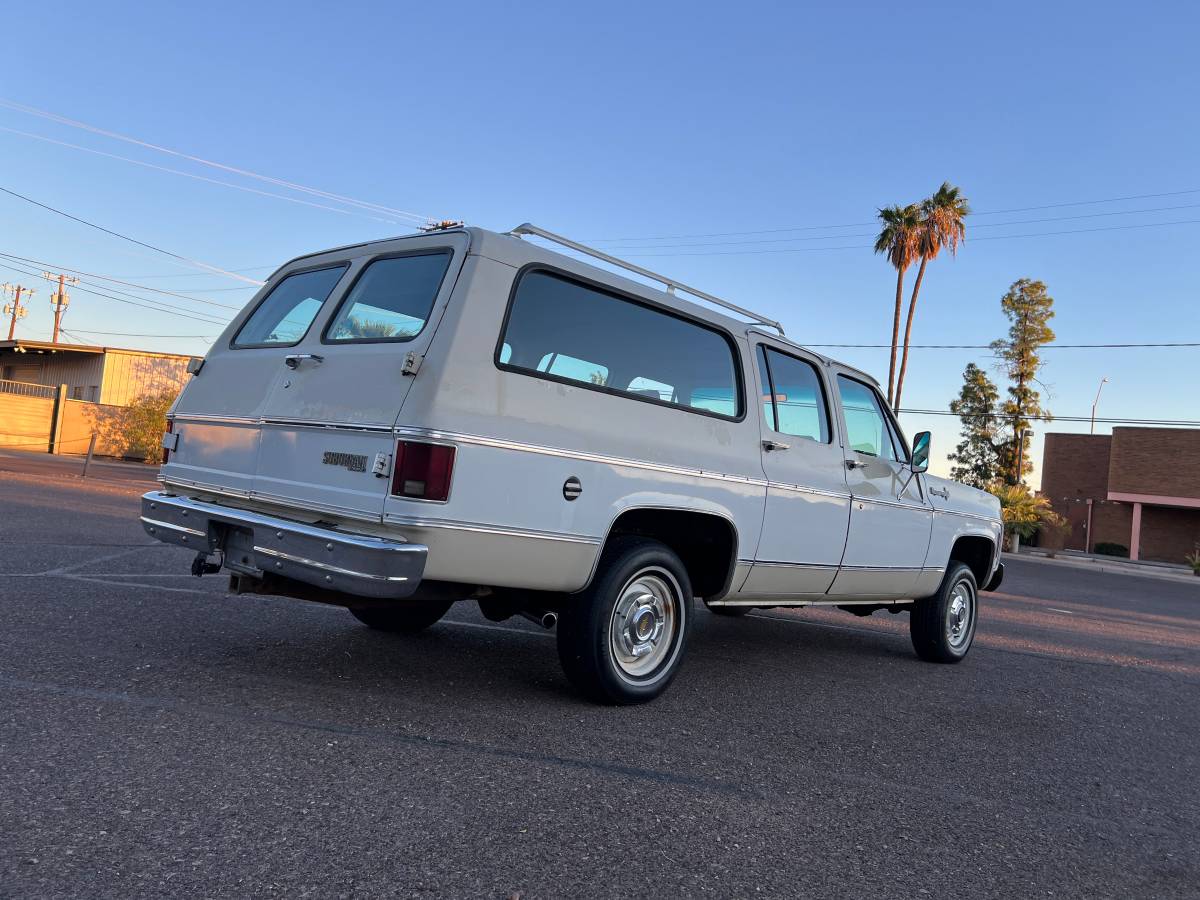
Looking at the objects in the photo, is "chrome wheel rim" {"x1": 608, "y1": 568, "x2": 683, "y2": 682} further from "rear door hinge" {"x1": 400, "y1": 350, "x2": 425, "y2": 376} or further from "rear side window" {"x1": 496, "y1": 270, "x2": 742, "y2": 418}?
"rear door hinge" {"x1": 400, "y1": 350, "x2": 425, "y2": 376}

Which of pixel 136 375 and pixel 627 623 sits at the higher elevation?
pixel 136 375

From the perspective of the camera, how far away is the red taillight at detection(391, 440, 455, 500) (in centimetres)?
386

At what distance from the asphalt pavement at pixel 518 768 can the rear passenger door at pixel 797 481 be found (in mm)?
727

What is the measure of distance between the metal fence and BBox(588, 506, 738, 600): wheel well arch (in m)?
39.6

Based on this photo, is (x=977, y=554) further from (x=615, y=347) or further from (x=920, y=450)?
(x=615, y=347)

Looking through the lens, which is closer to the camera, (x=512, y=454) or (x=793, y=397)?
(x=512, y=454)

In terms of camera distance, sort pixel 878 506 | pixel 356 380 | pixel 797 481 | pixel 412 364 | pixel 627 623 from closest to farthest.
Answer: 1. pixel 412 364
2. pixel 356 380
3. pixel 627 623
4. pixel 797 481
5. pixel 878 506

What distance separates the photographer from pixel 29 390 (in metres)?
42.4

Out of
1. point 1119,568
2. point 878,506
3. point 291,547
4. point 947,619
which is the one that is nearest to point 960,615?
point 947,619

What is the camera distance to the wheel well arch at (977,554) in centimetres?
788

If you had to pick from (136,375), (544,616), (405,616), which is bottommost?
(405,616)

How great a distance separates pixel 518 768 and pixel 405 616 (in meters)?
2.54

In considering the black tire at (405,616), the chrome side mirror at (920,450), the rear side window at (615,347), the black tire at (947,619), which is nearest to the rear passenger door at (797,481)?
the rear side window at (615,347)

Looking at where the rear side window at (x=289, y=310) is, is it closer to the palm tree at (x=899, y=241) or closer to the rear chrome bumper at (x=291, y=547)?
the rear chrome bumper at (x=291, y=547)
